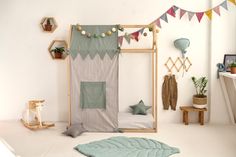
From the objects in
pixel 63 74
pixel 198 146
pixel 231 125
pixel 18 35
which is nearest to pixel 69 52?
pixel 63 74

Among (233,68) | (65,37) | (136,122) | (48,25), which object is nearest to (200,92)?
(233,68)

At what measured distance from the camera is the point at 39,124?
4637mm

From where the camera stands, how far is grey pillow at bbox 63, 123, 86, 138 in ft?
13.6

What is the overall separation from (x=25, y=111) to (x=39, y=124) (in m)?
0.52

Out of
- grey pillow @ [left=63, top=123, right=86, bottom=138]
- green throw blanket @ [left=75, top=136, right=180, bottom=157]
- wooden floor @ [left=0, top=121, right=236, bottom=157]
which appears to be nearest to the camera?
green throw blanket @ [left=75, top=136, right=180, bottom=157]

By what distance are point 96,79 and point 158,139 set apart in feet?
3.88

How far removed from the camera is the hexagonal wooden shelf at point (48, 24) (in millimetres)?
4840

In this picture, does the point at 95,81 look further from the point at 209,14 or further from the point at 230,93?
the point at 230,93

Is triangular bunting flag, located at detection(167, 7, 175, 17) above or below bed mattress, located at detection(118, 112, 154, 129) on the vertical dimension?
above

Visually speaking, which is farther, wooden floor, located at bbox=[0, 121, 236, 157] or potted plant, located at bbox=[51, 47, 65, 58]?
potted plant, located at bbox=[51, 47, 65, 58]

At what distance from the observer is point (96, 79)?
4.39 meters

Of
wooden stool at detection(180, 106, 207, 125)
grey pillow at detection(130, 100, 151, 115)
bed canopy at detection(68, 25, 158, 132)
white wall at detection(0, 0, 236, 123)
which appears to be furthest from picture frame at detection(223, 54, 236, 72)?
grey pillow at detection(130, 100, 151, 115)

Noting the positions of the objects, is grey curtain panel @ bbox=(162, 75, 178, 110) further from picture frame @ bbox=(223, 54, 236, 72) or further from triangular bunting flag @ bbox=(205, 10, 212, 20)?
triangular bunting flag @ bbox=(205, 10, 212, 20)

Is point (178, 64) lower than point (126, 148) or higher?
higher
